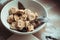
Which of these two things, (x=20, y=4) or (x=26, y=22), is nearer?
(x=26, y=22)

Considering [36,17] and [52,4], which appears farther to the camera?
[52,4]

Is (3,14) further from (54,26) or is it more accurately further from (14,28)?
(54,26)

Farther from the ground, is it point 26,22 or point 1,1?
point 1,1

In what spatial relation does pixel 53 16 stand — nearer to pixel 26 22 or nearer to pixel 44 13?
pixel 44 13

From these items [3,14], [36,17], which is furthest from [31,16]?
[3,14]

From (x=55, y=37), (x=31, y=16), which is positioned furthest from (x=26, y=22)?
(x=55, y=37)

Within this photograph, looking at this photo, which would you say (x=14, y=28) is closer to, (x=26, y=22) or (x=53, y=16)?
(x=26, y=22)

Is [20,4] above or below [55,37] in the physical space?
above
